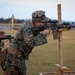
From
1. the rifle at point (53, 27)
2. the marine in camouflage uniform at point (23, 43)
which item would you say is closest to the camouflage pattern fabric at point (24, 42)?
the marine in camouflage uniform at point (23, 43)

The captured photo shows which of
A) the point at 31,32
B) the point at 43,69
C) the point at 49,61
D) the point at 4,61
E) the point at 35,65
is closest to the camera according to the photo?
the point at 31,32

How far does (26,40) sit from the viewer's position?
22.0 ft

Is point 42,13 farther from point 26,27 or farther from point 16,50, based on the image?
point 16,50

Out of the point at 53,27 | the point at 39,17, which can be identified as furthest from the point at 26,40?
the point at 53,27

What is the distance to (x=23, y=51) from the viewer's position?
22.9 feet

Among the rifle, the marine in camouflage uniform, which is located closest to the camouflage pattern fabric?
the marine in camouflage uniform

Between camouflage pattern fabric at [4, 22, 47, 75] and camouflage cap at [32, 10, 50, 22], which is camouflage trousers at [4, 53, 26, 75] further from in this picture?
camouflage cap at [32, 10, 50, 22]

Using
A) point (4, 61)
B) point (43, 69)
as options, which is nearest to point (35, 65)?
point (43, 69)

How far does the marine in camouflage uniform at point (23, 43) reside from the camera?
6.72 meters

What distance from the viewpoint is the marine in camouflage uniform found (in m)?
6.72

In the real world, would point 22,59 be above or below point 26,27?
below

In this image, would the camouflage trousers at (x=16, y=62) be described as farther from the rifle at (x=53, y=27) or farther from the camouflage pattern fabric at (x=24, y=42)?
the rifle at (x=53, y=27)

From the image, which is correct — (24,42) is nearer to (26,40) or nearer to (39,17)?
(26,40)

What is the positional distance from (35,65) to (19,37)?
6.49 meters
